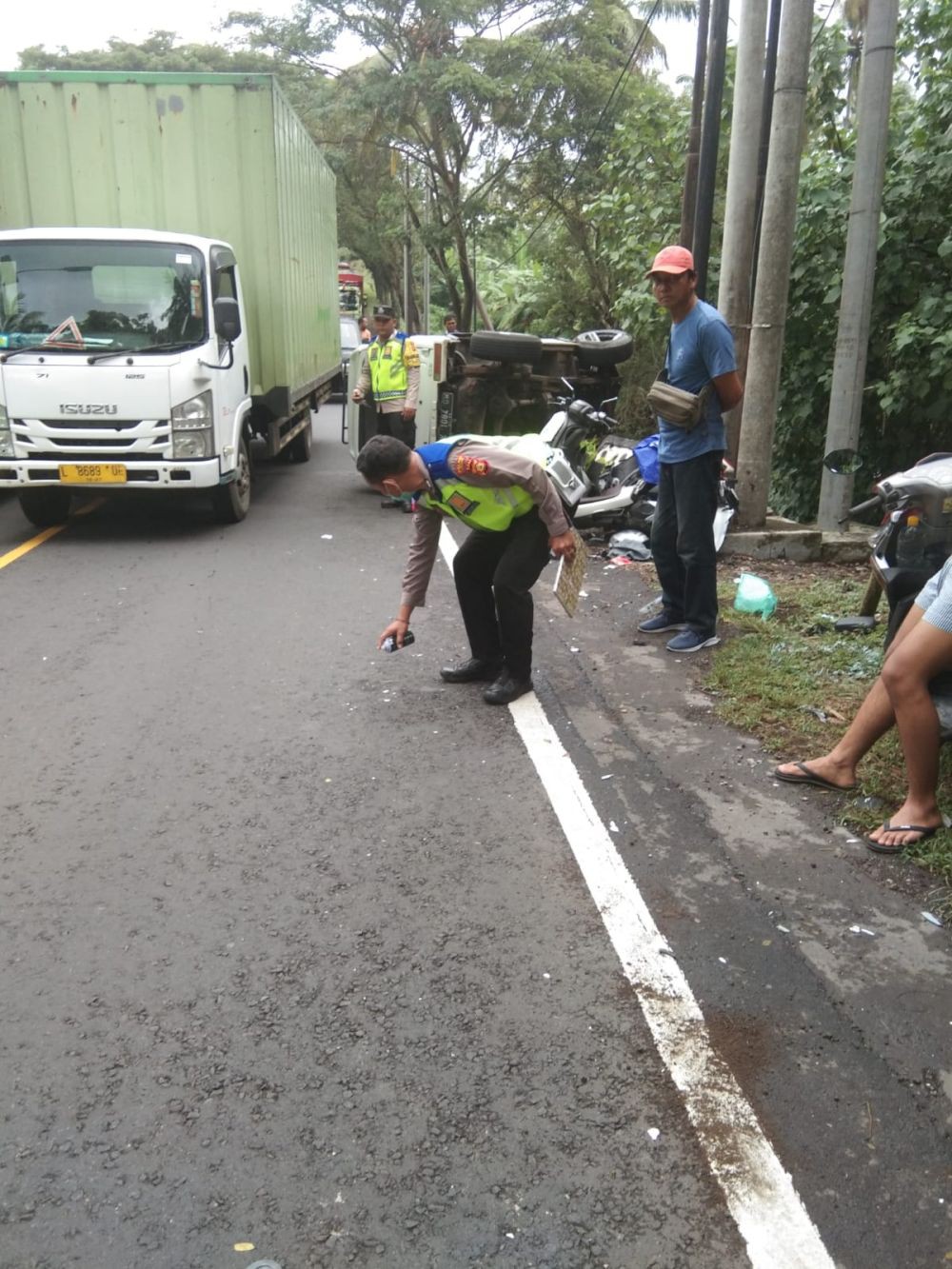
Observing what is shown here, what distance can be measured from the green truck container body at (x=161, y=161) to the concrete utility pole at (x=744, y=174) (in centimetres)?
413

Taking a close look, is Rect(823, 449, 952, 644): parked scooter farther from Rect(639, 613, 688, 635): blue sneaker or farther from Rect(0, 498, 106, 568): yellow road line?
Rect(0, 498, 106, 568): yellow road line

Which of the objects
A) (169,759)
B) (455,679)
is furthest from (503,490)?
(169,759)

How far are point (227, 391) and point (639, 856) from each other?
6461 mm

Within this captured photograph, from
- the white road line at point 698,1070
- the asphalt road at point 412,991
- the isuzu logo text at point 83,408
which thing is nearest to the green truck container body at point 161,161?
the isuzu logo text at point 83,408

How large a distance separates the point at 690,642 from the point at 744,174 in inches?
153

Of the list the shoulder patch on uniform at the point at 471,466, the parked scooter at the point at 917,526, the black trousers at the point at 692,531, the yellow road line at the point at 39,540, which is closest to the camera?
the parked scooter at the point at 917,526

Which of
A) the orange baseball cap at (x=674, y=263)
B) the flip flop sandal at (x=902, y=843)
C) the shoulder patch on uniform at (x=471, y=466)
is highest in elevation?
the orange baseball cap at (x=674, y=263)

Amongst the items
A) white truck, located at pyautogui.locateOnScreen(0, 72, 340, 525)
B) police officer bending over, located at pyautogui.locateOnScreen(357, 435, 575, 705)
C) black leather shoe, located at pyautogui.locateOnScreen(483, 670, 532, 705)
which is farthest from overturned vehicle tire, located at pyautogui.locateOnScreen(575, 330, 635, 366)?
black leather shoe, located at pyautogui.locateOnScreen(483, 670, 532, 705)

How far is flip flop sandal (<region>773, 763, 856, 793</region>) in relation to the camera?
4.06 metres

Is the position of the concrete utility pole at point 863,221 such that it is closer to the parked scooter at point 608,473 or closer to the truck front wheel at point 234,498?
the parked scooter at point 608,473

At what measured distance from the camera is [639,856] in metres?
3.61

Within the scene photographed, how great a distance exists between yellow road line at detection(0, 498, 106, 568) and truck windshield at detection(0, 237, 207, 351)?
5.23 feet

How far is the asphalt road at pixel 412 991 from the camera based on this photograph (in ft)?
7.10

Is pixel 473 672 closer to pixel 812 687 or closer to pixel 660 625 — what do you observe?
pixel 660 625
